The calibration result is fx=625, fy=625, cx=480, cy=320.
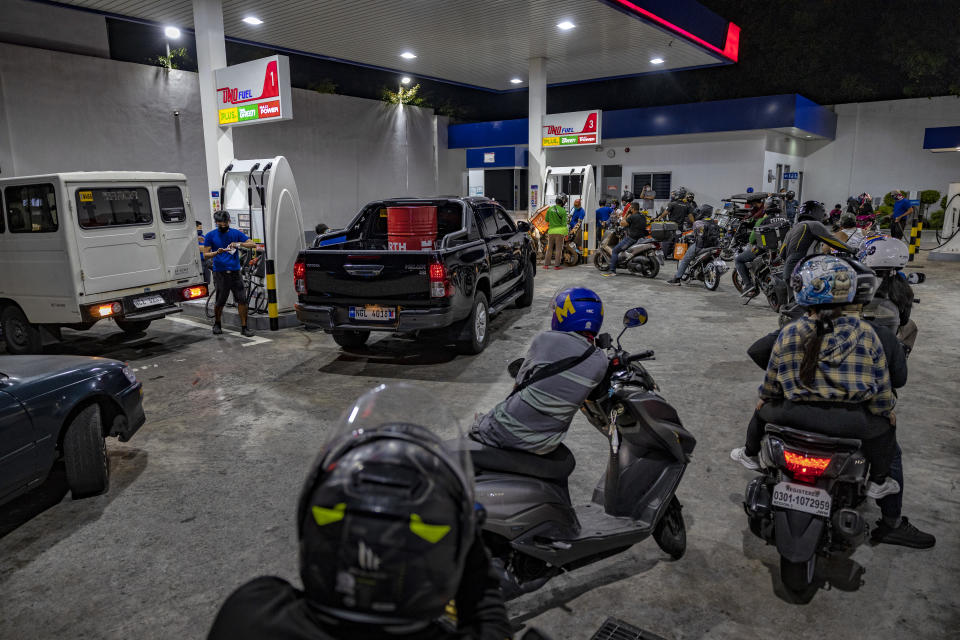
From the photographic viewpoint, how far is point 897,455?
3.48 metres

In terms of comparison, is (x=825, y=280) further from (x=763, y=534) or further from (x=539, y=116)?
(x=539, y=116)

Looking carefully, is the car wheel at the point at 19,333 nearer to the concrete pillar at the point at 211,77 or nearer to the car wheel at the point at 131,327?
the car wheel at the point at 131,327

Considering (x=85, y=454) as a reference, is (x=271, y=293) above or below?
above

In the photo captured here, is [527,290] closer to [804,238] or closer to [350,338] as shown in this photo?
[350,338]

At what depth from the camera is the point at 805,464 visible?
10.1ft

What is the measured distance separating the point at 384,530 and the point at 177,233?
332 inches

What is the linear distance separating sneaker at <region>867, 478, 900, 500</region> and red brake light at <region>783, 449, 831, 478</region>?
0.62 m

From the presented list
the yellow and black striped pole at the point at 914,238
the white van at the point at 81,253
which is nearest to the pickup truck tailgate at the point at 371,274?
the white van at the point at 81,253

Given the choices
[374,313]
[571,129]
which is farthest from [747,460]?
[571,129]

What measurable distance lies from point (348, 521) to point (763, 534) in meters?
2.84

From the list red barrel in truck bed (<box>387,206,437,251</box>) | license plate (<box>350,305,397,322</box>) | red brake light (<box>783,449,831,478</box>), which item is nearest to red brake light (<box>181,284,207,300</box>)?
red barrel in truck bed (<box>387,206,437,251</box>)

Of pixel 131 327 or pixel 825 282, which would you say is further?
pixel 131 327

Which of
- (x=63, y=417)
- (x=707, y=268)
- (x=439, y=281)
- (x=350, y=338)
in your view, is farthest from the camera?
(x=707, y=268)

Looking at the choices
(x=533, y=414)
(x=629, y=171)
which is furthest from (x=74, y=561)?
(x=629, y=171)
